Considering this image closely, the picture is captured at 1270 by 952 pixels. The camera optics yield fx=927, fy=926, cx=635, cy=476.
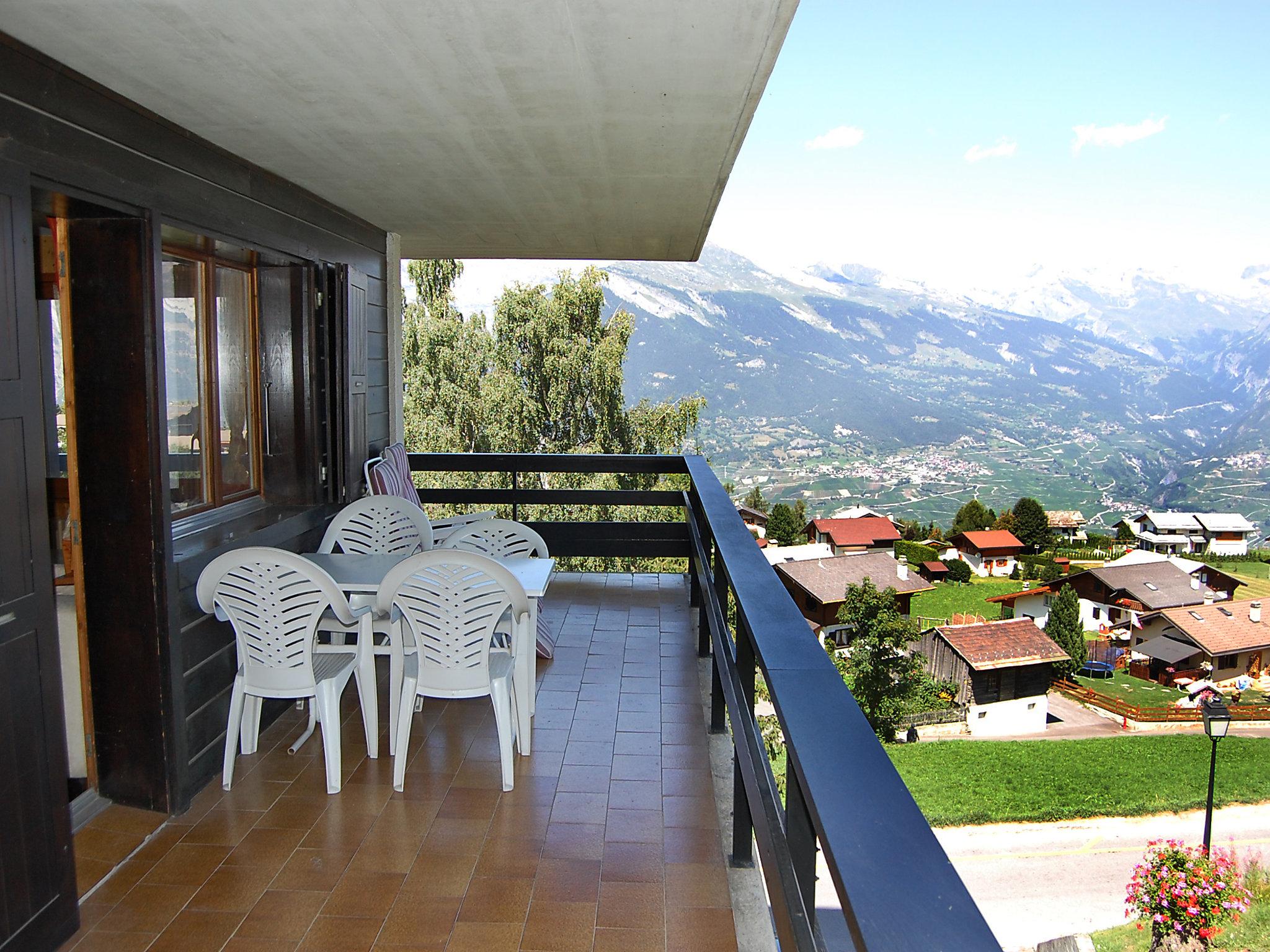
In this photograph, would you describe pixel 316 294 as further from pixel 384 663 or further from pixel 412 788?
pixel 412 788

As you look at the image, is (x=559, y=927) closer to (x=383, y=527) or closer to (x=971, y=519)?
(x=383, y=527)

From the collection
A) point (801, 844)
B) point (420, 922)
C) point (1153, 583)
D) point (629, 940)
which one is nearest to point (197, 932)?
point (420, 922)

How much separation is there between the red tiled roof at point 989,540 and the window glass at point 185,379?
31553mm

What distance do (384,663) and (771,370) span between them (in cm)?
3966

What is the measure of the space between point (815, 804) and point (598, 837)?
182 centimetres

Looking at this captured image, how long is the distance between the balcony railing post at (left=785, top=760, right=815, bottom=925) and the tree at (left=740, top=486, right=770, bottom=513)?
28.5 metres

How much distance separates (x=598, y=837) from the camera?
2707 mm

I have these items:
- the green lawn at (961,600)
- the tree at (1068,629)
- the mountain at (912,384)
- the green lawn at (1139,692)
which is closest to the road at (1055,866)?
the green lawn at (1139,692)

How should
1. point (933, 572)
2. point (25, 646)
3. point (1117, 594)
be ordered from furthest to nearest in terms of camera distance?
point (933, 572) < point (1117, 594) < point (25, 646)

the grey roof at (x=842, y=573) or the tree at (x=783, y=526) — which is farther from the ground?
the tree at (x=783, y=526)

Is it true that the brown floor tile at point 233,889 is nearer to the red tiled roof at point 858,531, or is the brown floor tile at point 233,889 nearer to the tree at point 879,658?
the tree at point 879,658

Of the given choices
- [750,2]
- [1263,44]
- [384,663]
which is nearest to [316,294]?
[384,663]

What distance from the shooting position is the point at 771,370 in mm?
42969

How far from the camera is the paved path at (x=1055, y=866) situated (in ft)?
55.8
